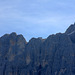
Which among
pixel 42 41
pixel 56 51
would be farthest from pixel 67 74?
pixel 42 41

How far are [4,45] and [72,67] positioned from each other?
72.4ft

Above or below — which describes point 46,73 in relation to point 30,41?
below

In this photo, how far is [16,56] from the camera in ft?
249

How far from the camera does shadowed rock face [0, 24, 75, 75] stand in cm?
6688

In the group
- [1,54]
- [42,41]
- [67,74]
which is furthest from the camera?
[1,54]

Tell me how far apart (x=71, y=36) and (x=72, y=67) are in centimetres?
890

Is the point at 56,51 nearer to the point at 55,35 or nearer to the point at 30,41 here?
the point at 55,35

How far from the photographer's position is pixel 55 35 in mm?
71375

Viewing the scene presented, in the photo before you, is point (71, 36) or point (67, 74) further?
point (71, 36)

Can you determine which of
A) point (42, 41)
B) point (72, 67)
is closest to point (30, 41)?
point (42, 41)

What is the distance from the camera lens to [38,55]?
72812 mm

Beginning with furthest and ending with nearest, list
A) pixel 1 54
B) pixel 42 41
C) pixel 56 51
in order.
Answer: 1. pixel 1 54
2. pixel 42 41
3. pixel 56 51

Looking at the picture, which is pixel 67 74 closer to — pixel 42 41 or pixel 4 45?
pixel 42 41

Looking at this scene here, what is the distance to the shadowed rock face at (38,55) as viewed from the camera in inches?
2633
